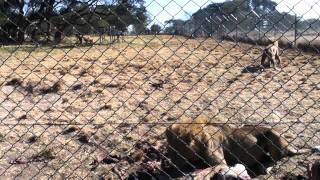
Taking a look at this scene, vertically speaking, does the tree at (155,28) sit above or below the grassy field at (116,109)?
above

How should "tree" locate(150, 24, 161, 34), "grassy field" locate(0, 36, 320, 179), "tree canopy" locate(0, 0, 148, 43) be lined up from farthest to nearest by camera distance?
"grassy field" locate(0, 36, 320, 179) < "tree canopy" locate(0, 0, 148, 43) < "tree" locate(150, 24, 161, 34)

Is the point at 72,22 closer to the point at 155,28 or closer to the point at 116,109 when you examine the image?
the point at 116,109

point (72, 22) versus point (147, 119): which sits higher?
point (72, 22)

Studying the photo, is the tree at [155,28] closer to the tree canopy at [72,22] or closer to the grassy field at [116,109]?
the tree canopy at [72,22]

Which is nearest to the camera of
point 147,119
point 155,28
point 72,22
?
point 155,28

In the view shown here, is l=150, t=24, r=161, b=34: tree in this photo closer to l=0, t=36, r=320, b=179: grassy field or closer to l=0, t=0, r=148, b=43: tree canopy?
l=0, t=0, r=148, b=43: tree canopy

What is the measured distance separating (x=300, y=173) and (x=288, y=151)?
60cm

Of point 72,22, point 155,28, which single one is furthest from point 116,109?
point 155,28

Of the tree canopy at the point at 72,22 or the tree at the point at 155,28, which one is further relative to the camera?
the tree canopy at the point at 72,22

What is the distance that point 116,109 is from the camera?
382 inches

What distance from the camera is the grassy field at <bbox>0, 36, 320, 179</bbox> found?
676 centimetres

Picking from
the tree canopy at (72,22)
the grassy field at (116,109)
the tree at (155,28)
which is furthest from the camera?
the grassy field at (116,109)

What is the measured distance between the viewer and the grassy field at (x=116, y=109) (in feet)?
22.2

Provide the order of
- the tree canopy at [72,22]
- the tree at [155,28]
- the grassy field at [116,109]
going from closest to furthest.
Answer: the tree at [155,28] → the tree canopy at [72,22] → the grassy field at [116,109]
